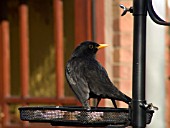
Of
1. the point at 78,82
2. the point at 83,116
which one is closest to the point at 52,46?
the point at 78,82

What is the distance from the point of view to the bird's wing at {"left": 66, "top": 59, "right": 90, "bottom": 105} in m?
1.82

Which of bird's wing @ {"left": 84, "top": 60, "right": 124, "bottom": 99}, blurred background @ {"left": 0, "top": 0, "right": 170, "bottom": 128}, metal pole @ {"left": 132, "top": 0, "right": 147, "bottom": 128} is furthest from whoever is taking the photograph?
blurred background @ {"left": 0, "top": 0, "right": 170, "bottom": 128}

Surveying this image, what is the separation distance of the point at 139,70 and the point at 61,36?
2.89 m

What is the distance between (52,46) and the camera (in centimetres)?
485

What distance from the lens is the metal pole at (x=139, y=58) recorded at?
1645 millimetres

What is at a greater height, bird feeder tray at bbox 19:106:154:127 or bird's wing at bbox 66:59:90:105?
bird's wing at bbox 66:59:90:105

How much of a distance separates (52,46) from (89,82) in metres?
3.05

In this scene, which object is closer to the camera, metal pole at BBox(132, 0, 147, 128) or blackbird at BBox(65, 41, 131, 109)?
metal pole at BBox(132, 0, 147, 128)

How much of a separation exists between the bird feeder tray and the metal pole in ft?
0.11

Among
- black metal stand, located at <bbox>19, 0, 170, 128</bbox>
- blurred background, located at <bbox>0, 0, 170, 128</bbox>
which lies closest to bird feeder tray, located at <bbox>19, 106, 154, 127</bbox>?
black metal stand, located at <bbox>19, 0, 170, 128</bbox>

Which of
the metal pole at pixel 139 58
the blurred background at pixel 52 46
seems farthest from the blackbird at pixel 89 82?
the blurred background at pixel 52 46

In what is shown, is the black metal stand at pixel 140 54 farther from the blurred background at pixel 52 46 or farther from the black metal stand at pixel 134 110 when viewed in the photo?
the blurred background at pixel 52 46

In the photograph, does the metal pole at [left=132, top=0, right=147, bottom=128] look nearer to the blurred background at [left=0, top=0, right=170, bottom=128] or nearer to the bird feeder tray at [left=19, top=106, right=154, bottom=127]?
the bird feeder tray at [left=19, top=106, right=154, bottom=127]

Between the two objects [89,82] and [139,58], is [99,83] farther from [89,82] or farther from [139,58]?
[139,58]
